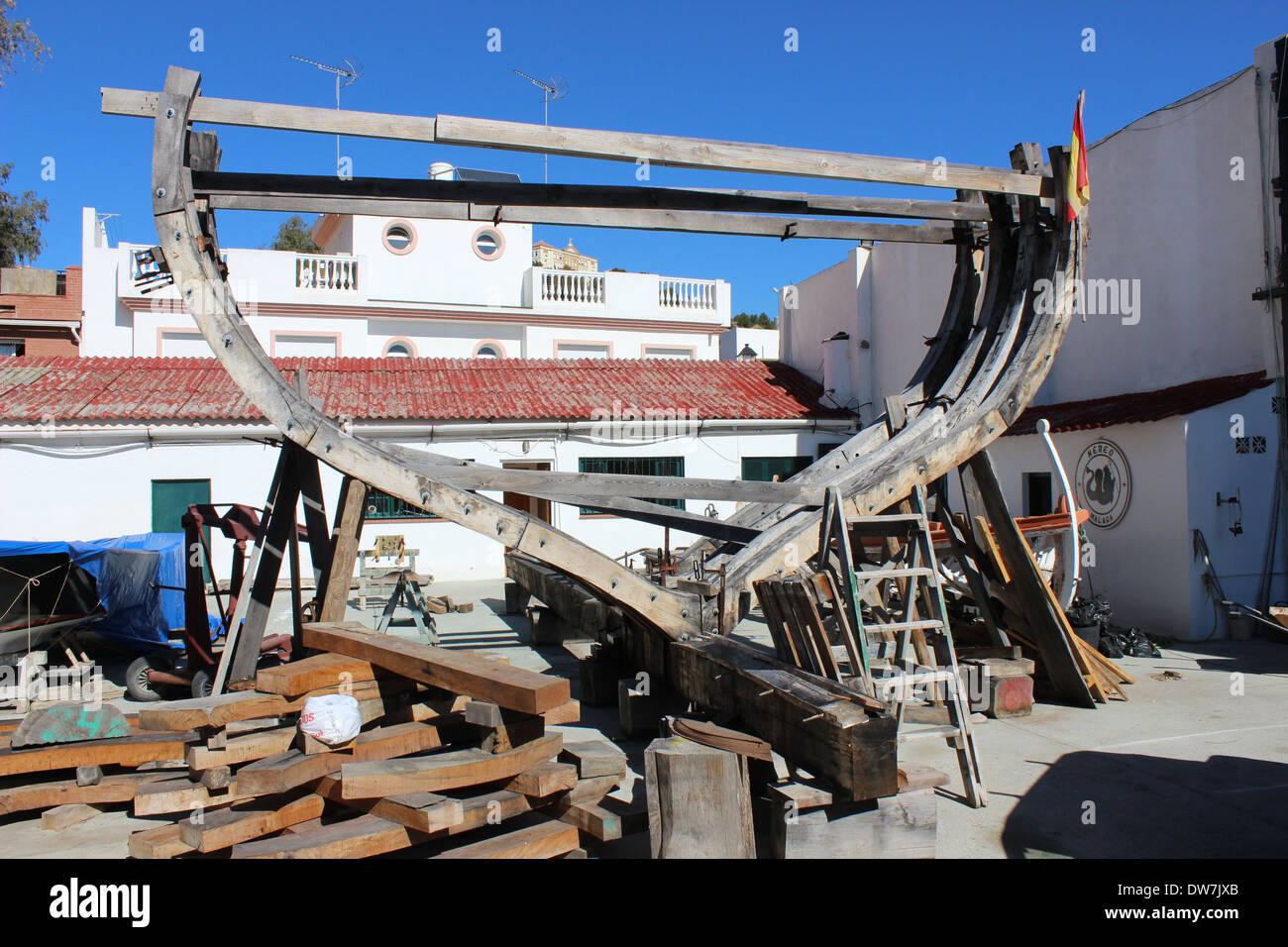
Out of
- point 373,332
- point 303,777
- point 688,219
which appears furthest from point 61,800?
point 373,332

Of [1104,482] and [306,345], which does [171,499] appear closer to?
[306,345]

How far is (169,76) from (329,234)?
2668 centimetres

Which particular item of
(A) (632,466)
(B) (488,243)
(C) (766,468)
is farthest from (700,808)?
(B) (488,243)

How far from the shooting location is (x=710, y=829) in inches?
147

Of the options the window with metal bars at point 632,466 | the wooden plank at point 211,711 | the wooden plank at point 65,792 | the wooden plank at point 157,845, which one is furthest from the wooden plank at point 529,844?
the window with metal bars at point 632,466

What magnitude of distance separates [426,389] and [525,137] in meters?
13.3

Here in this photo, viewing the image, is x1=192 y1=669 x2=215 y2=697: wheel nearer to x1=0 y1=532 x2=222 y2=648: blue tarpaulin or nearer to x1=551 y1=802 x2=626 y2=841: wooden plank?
x1=0 y1=532 x2=222 y2=648: blue tarpaulin

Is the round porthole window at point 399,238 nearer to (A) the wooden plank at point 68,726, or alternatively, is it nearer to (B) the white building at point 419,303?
(B) the white building at point 419,303

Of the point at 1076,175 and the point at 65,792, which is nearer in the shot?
the point at 65,792

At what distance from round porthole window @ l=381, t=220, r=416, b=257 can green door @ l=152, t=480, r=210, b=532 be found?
11759 millimetres

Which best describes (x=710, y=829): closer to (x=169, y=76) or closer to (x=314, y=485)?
(x=314, y=485)

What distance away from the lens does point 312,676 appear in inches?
191

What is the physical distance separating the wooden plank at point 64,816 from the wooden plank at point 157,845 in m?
1.12

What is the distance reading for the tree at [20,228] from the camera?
103 feet
